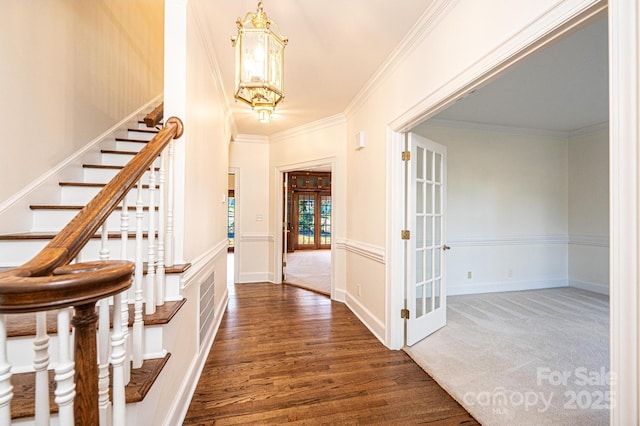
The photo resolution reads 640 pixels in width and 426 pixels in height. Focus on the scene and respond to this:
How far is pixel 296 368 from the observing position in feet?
6.88

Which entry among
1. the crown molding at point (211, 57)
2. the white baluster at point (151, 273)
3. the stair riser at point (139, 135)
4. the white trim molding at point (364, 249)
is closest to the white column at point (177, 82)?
the crown molding at point (211, 57)

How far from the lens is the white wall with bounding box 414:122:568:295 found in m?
4.03

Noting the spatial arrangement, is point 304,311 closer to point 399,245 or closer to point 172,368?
point 399,245

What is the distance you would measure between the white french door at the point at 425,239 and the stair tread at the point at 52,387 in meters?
2.00

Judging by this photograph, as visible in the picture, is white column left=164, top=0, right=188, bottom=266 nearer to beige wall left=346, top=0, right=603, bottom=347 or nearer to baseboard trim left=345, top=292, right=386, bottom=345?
beige wall left=346, top=0, right=603, bottom=347

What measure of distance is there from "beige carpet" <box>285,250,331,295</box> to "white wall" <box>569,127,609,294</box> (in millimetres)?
4074

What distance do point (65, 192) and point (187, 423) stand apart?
5.63 feet

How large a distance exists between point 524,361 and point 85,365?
2.87 meters

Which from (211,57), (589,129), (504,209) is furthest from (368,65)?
(589,129)

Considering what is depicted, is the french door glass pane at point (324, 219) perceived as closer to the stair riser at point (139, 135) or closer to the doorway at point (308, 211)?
the doorway at point (308, 211)

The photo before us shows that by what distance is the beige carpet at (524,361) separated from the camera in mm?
1688

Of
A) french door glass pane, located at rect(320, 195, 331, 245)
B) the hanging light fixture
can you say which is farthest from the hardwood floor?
french door glass pane, located at rect(320, 195, 331, 245)

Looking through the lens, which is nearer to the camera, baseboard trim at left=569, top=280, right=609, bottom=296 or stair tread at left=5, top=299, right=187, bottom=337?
stair tread at left=5, top=299, right=187, bottom=337

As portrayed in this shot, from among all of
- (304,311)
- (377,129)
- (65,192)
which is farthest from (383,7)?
(304,311)
